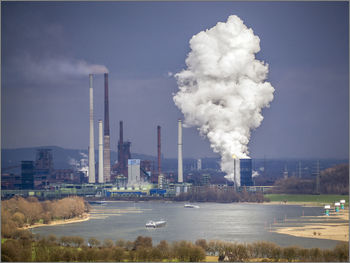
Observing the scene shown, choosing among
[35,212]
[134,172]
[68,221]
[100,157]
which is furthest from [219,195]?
[35,212]

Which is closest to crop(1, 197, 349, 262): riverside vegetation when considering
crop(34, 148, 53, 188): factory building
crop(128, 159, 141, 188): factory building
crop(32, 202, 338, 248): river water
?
crop(32, 202, 338, 248): river water

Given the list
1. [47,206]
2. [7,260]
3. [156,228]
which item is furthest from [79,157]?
[7,260]

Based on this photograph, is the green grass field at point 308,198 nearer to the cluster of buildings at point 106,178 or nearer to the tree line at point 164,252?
the cluster of buildings at point 106,178

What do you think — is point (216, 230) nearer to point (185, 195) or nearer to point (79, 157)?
point (185, 195)

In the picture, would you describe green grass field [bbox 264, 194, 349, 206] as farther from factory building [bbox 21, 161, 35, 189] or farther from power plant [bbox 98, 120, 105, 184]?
factory building [bbox 21, 161, 35, 189]

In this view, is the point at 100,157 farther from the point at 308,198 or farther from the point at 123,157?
the point at 308,198

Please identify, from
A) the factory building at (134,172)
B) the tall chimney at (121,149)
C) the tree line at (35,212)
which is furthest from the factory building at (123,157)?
the tree line at (35,212)
